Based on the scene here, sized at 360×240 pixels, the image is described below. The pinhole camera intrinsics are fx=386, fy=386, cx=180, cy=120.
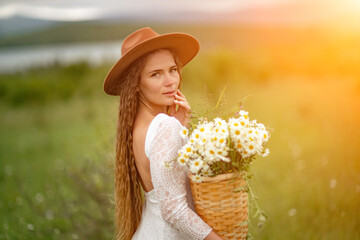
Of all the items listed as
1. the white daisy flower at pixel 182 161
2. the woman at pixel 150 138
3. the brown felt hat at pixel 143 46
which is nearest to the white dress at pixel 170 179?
the woman at pixel 150 138

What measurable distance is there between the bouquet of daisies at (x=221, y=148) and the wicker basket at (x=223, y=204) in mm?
58

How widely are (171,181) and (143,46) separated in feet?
2.80

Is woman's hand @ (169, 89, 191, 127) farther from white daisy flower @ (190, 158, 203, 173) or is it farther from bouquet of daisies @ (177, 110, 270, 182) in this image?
white daisy flower @ (190, 158, 203, 173)

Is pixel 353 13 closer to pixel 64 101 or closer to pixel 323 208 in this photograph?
pixel 323 208

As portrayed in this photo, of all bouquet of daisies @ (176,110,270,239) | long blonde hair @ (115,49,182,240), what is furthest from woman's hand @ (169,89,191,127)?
bouquet of daisies @ (176,110,270,239)

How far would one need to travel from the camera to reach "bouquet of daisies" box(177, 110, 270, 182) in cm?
202

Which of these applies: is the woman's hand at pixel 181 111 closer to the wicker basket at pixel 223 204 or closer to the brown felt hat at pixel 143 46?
the brown felt hat at pixel 143 46

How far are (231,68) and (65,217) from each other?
55.9ft

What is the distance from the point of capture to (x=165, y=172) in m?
2.23

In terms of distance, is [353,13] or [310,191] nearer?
[310,191]

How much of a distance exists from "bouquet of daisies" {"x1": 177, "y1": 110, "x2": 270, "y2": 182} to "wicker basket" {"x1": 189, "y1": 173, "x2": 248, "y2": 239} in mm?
58

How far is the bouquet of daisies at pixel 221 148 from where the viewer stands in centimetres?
202

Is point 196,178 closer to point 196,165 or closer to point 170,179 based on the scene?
point 196,165

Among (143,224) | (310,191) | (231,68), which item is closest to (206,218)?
(143,224)
